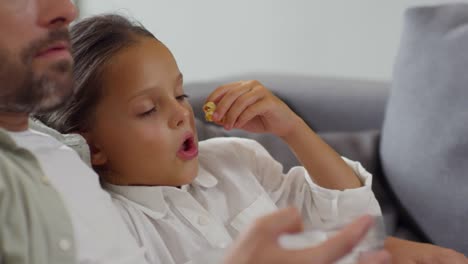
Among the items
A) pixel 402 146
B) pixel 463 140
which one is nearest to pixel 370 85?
pixel 402 146

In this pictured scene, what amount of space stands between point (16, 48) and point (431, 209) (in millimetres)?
927

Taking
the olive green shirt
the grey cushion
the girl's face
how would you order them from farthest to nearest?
1. the grey cushion
2. the girl's face
3. the olive green shirt

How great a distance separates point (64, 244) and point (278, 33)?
1575 millimetres

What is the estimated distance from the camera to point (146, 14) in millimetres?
2566

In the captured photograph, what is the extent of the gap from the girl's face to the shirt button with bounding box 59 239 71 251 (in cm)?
26

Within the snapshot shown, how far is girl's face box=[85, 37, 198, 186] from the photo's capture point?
1.04 meters

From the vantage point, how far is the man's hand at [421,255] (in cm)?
113

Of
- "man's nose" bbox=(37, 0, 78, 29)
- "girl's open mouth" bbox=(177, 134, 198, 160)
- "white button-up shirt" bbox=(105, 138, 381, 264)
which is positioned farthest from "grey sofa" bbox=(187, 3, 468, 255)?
"man's nose" bbox=(37, 0, 78, 29)

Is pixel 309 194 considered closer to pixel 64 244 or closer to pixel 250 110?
pixel 250 110

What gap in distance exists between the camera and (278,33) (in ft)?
7.52

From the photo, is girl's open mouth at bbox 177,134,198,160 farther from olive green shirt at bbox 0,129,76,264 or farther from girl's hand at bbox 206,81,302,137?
olive green shirt at bbox 0,129,76,264

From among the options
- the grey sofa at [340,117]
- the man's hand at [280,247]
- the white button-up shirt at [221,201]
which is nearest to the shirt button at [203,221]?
the white button-up shirt at [221,201]

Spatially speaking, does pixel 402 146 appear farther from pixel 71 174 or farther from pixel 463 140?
pixel 71 174

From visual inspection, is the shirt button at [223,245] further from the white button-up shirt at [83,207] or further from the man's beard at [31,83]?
the man's beard at [31,83]
